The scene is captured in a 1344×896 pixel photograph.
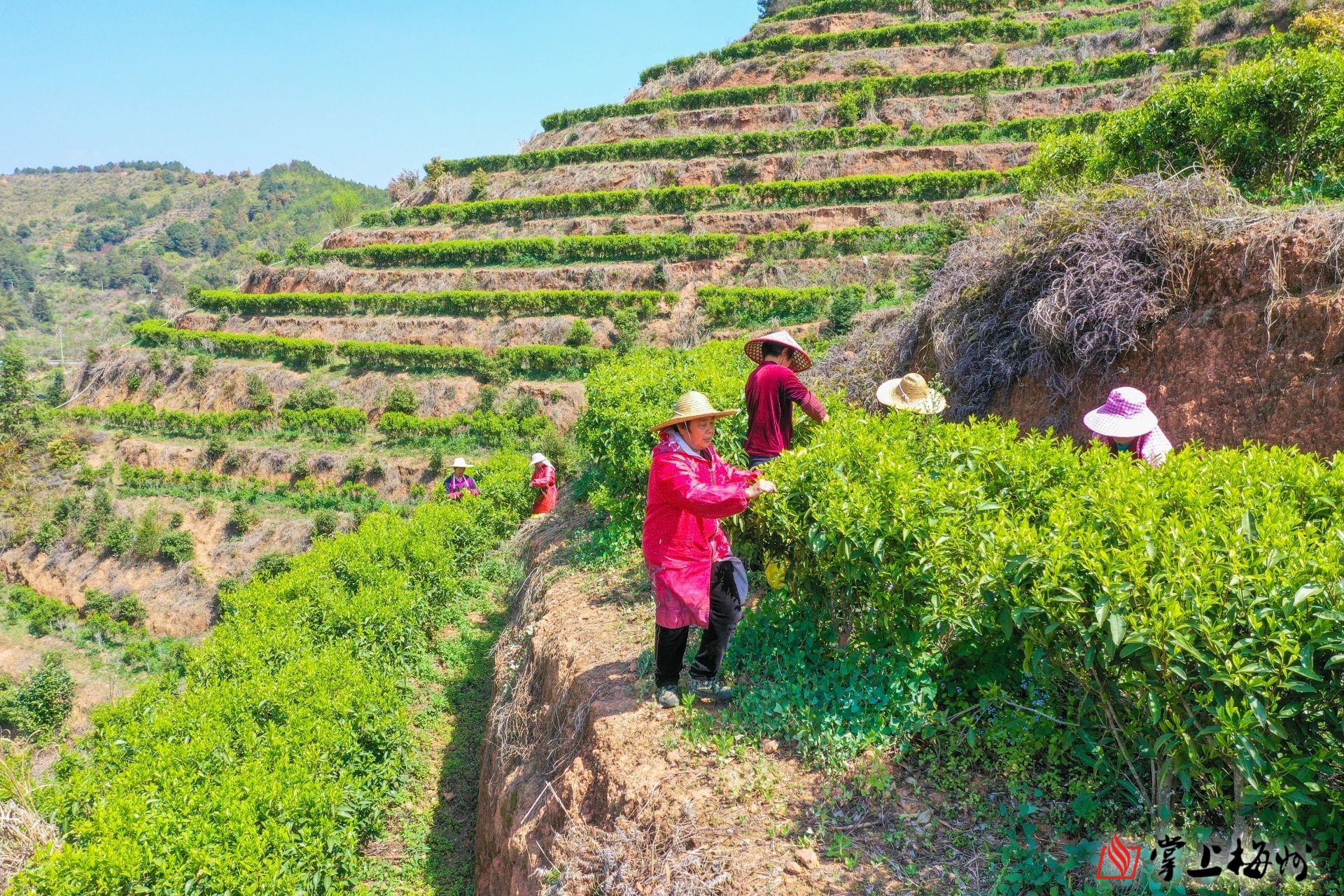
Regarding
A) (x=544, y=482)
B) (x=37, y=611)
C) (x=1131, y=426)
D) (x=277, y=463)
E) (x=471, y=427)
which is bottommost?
(x=37, y=611)

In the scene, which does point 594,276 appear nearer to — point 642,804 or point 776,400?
point 776,400

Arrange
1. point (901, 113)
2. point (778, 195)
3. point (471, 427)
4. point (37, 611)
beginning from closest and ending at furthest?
point (37, 611), point (471, 427), point (778, 195), point (901, 113)

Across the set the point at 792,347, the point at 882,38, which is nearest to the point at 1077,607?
the point at 792,347

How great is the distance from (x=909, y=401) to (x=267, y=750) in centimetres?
599

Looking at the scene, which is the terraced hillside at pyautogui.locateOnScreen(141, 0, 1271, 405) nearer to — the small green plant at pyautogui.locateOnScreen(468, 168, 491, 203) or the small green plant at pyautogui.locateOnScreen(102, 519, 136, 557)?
the small green plant at pyautogui.locateOnScreen(468, 168, 491, 203)

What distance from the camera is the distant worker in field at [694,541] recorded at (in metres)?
3.95

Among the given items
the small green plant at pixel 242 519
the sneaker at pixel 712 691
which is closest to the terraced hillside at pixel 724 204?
the small green plant at pixel 242 519

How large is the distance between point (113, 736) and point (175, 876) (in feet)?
9.61

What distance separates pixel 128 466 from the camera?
27.0 m

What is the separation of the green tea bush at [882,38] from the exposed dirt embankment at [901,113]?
5.99 m

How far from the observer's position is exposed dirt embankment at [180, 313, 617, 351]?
91.2 ft

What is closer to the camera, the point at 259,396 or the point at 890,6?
the point at 259,396

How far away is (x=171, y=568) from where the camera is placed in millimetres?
23438

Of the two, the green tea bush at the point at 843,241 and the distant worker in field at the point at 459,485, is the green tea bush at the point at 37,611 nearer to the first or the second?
the distant worker in field at the point at 459,485
